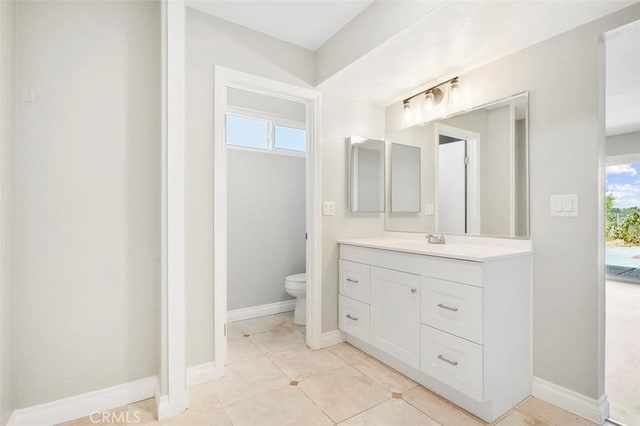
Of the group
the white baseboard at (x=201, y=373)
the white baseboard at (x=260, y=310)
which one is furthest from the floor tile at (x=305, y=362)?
the white baseboard at (x=260, y=310)

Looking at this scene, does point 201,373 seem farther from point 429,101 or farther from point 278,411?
point 429,101

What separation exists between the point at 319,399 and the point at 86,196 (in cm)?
176

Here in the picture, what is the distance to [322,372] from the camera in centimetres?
208

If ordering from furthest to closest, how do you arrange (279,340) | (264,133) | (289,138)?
(289,138)
(264,133)
(279,340)

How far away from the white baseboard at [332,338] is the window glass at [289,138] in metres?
2.10

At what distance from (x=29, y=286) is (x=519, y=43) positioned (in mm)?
3031

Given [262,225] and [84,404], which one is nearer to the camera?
[84,404]

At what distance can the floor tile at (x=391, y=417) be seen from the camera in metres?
1.56

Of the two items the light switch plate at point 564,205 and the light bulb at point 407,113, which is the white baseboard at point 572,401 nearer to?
the light switch plate at point 564,205

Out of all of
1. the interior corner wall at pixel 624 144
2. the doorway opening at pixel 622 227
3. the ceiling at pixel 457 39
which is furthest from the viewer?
the interior corner wall at pixel 624 144

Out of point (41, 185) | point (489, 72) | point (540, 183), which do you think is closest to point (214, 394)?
point (41, 185)

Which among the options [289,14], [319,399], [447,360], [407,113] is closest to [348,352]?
[319,399]

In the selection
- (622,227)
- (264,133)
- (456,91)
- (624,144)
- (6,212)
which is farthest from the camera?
(622,227)

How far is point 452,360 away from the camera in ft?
5.48
